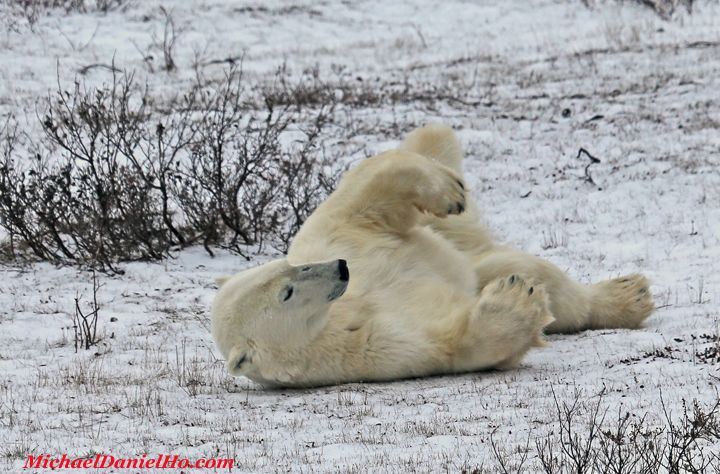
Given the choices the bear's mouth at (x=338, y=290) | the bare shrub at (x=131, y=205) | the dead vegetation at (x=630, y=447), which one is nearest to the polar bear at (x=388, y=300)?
the bear's mouth at (x=338, y=290)

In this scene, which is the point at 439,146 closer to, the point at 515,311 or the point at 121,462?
the point at 515,311

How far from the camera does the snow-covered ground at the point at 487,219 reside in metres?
4.04

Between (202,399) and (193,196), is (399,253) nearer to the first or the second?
(202,399)

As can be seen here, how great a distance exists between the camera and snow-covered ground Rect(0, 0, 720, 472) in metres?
4.04

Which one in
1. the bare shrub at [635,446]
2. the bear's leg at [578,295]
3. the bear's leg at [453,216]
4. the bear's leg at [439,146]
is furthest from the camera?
the bear's leg at [439,146]

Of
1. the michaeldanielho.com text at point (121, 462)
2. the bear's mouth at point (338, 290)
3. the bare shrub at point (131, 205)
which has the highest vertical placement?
the bear's mouth at point (338, 290)

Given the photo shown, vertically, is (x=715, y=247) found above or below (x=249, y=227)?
above

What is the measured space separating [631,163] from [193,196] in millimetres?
5277

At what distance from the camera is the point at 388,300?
5.16m

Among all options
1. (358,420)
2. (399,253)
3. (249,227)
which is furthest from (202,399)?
(249,227)

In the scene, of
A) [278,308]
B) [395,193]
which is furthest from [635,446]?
[395,193]

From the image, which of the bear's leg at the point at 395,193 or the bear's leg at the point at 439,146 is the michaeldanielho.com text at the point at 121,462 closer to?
the bear's leg at the point at 395,193

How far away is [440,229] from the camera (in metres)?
6.30

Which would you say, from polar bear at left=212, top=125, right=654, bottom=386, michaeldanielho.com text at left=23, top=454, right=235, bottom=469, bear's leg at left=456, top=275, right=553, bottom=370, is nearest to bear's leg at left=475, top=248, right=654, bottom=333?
polar bear at left=212, top=125, right=654, bottom=386
